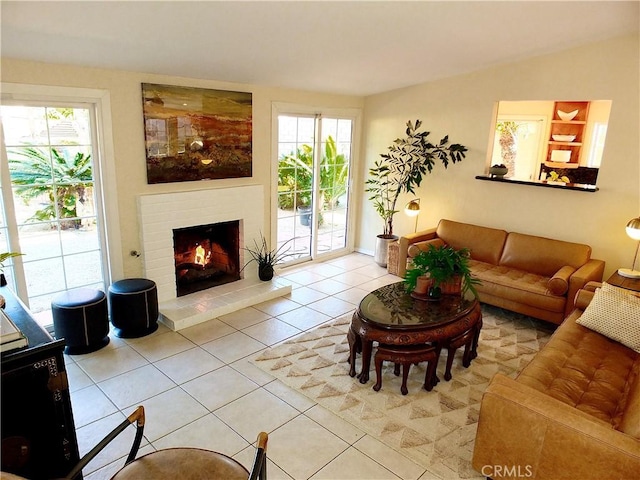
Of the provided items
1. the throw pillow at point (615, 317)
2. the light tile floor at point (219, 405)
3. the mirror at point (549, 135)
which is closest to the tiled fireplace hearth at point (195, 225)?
the light tile floor at point (219, 405)

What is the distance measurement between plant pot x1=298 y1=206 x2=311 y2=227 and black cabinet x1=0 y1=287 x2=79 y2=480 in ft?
13.7

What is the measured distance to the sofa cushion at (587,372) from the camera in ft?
8.37

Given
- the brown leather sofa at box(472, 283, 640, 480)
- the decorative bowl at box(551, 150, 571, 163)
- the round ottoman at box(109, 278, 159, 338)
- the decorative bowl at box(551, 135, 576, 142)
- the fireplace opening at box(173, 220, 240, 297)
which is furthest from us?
the decorative bowl at box(551, 150, 571, 163)

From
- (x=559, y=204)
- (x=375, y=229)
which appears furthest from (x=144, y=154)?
(x=559, y=204)

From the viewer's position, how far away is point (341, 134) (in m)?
6.32

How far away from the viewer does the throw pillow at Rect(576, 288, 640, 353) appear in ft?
10.3

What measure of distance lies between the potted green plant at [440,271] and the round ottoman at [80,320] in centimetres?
262

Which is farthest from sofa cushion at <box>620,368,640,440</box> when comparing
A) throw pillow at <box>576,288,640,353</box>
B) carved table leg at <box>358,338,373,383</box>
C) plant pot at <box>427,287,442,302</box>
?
carved table leg at <box>358,338,373,383</box>

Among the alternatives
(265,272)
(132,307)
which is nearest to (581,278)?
(265,272)

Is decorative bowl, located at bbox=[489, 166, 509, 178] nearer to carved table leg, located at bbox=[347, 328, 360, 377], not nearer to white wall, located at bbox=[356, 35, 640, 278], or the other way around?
white wall, located at bbox=[356, 35, 640, 278]

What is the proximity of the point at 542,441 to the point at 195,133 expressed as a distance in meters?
3.91

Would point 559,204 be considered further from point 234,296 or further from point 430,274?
point 234,296

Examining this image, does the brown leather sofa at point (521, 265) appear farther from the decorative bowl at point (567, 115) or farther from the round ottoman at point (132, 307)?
the round ottoman at point (132, 307)

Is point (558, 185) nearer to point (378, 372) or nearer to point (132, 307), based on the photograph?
point (378, 372)
